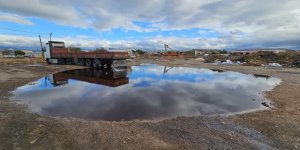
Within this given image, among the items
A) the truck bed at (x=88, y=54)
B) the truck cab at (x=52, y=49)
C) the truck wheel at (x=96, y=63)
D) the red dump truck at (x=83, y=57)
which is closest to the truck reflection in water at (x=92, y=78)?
the truck bed at (x=88, y=54)

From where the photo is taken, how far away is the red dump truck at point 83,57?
27781 millimetres

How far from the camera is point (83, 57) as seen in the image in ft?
103

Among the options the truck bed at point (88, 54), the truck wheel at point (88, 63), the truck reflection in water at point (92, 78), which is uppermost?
the truck bed at point (88, 54)

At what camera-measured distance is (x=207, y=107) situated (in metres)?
9.94

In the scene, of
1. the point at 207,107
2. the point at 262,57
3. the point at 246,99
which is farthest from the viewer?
the point at 262,57

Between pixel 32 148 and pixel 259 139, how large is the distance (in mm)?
6210

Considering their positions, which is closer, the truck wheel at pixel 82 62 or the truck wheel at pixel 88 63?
the truck wheel at pixel 88 63

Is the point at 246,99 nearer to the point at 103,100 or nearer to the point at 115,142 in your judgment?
the point at 103,100

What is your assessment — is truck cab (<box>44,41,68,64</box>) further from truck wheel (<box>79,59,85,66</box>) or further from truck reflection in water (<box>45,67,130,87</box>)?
truck reflection in water (<box>45,67,130,87</box>)

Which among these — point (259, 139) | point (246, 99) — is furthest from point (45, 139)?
point (246, 99)

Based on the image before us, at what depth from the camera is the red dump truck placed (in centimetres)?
2778

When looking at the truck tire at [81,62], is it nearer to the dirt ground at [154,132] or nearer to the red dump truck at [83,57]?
the red dump truck at [83,57]

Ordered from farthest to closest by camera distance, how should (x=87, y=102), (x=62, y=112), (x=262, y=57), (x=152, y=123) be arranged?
(x=262, y=57), (x=87, y=102), (x=62, y=112), (x=152, y=123)

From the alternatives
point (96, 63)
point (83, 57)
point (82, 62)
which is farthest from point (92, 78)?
point (82, 62)
